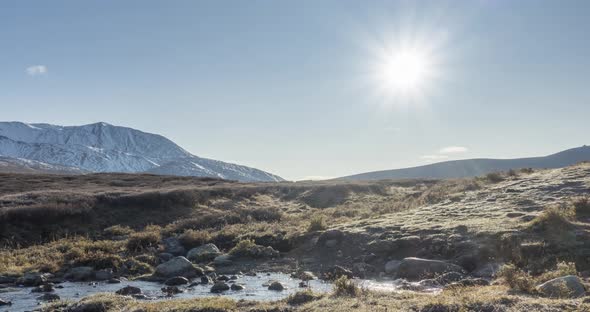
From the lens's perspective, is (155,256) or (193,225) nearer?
(155,256)

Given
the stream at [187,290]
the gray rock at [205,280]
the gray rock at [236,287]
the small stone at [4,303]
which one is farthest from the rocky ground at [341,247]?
the small stone at [4,303]

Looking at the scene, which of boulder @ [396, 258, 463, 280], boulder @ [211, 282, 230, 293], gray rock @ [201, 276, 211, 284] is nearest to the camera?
boulder @ [211, 282, 230, 293]

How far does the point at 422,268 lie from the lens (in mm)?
20969

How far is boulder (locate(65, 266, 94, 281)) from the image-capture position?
22734mm

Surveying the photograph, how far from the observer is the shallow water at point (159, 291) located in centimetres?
1783

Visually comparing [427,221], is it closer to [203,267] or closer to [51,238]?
[203,267]

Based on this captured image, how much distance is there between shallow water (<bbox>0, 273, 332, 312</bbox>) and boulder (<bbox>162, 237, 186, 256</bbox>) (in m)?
7.00

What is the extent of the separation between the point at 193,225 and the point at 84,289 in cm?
1612

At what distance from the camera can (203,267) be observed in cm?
2470

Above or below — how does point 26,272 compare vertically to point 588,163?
below

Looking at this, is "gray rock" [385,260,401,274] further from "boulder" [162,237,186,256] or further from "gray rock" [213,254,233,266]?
"boulder" [162,237,186,256]

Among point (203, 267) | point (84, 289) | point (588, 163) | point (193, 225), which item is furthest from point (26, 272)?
point (588, 163)

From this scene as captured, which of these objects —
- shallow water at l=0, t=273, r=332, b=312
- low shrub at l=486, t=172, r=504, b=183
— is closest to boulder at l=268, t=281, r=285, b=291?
shallow water at l=0, t=273, r=332, b=312

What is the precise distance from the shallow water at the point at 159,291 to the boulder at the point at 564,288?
817 cm
